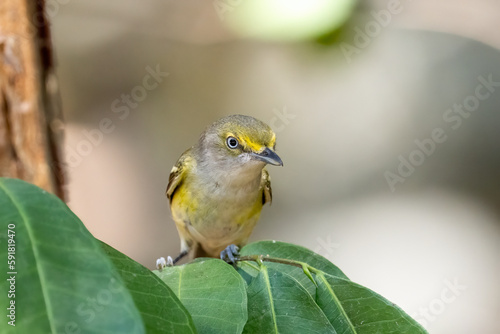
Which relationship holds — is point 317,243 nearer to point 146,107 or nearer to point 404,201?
point 404,201

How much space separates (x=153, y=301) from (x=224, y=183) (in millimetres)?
1897

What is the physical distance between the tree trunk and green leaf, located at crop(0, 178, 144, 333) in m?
1.78

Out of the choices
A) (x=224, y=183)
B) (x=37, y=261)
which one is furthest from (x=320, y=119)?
(x=37, y=261)

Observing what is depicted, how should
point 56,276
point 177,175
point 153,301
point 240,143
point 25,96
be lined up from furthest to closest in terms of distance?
point 177,175 < point 240,143 < point 25,96 < point 153,301 < point 56,276

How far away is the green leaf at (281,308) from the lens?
Answer: 4.64ft

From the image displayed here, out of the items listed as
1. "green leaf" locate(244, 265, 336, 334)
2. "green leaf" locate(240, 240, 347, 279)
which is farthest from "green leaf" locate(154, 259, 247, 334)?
"green leaf" locate(240, 240, 347, 279)

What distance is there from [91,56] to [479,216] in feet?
15.1

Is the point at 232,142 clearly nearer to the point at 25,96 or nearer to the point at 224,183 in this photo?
the point at 224,183

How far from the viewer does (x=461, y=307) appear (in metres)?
5.57

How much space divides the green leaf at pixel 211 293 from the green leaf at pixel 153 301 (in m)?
0.16

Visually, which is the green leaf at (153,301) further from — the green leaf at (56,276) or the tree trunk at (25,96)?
the tree trunk at (25,96)

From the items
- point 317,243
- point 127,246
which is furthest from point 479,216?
point 127,246

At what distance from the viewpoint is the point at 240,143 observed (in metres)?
3.00

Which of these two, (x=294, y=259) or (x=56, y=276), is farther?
(x=294, y=259)
